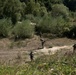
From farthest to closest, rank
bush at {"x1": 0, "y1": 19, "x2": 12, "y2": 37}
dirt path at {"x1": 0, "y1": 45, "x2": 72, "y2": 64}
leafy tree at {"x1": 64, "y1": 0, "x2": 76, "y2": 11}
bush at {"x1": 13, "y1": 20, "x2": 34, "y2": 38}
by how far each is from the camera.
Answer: leafy tree at {"x1": 64, "y1": 0, "x2": 76, "y2": 11} < bush at {"x1": 0, "y1": 19, "x2": 12, "y2": 37} < bush at {"x1": 13, "y1": 20, "x2": 34, "y2": 38} < dirt path at {"x1": 0, "y1": 45, "x2": 72, "y2": 64}

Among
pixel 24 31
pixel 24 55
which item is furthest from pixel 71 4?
pixel 24 55

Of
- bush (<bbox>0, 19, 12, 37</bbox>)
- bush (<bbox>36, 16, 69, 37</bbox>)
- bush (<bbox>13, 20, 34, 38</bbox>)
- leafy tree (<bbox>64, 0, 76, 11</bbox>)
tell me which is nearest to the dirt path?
bush (<bbox>13, 20, 34, 38</bbox>)

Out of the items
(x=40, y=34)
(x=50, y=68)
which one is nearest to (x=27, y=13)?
(x=40, y=34)

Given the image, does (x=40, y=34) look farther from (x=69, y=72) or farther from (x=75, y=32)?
(x=69, y=72)

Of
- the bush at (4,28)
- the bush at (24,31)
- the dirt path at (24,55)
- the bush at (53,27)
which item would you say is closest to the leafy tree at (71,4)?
the bush at (53,27)

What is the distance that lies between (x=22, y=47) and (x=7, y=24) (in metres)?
3.73

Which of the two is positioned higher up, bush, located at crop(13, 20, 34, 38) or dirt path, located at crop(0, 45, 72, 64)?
dirt path, located at crop(0, 45, 72, 64)

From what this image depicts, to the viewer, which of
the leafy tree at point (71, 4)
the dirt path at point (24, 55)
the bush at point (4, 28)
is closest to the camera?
the dirt path at point (24, 55)

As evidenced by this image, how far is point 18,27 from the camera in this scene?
75.4 ft

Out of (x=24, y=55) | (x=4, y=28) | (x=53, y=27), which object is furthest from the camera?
(x=53, y=27)

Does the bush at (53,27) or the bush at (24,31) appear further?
the bush at (53,27)

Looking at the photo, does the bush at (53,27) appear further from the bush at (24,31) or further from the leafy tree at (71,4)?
the leafy tree at (71,4)

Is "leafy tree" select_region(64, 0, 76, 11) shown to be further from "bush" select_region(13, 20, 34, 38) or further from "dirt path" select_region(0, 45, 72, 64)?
"dirt path" select_region(0, 45, 72, 64)

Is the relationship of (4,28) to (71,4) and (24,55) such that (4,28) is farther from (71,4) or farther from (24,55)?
(71,4)
